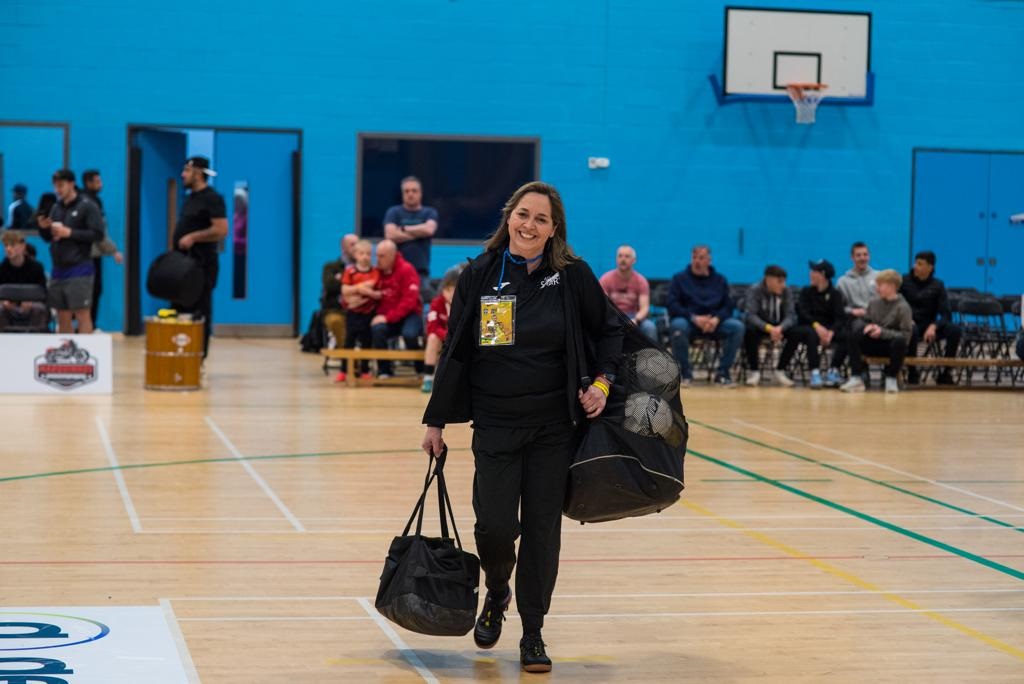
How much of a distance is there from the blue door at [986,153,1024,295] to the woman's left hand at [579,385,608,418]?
15.5 m

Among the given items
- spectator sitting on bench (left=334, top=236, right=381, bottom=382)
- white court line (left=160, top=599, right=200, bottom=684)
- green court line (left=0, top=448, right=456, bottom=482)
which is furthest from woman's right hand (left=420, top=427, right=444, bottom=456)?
spectator sitting on bench (left=334, top=236, right=381, bottom=382)

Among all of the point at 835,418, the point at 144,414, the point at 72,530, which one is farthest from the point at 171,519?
the point at 835,418

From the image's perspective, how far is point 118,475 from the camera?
730 cm

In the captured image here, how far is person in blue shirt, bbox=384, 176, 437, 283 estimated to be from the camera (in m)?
13.4

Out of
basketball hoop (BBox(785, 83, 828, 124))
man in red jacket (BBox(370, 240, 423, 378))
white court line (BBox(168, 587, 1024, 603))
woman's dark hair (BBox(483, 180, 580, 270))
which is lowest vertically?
white court line (BBox(168, 587, 1024, 603))

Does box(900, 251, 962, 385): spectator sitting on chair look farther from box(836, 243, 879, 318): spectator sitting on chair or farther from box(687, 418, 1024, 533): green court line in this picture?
box(687, 418, 1024, 533): green court line

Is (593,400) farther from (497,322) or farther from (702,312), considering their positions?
(702,312)

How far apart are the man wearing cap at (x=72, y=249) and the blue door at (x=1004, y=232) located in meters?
11.2

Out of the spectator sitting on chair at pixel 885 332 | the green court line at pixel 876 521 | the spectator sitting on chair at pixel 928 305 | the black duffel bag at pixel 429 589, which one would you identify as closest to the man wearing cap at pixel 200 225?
the green court line at pixel 876 521

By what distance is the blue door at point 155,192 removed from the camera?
17.4 metres

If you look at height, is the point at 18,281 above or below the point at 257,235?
below

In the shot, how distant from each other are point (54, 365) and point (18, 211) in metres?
6.43

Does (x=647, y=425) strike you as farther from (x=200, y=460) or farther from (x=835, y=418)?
(x=835, y=418)

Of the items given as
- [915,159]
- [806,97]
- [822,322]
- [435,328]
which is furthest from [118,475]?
[915,159]
